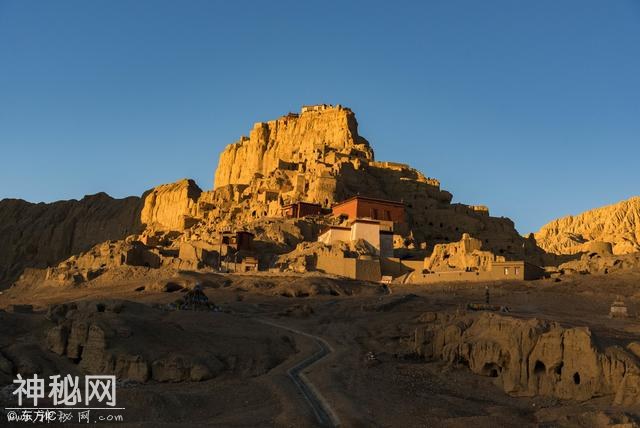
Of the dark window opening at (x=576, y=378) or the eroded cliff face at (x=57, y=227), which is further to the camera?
the eroded cliff face at (x=57, y=227)

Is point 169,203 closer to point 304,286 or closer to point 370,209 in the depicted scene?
point 370,209

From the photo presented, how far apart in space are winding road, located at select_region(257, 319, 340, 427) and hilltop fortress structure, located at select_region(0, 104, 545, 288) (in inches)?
876

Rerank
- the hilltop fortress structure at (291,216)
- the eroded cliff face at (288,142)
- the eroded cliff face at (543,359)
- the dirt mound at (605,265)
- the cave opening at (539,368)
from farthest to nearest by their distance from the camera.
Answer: the eroded cliff face at (288,142) → the hilltop fortress structure at (291,216) → the dirt mound at (605,265) → the cave opening at (539,368) → the eroded cliff face at (543,359)

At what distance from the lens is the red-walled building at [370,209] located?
66.1 m

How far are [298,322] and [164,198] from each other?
254 ft

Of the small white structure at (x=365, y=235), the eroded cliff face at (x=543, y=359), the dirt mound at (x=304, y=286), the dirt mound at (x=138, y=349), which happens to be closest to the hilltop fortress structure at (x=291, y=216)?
the small white structure at (x=365, y=235)

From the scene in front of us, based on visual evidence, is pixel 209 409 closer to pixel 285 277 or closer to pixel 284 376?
pixel 284 376

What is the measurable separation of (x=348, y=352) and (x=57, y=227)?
9496 centimetres

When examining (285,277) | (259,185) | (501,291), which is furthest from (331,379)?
(259,185)

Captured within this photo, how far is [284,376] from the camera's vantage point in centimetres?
2302

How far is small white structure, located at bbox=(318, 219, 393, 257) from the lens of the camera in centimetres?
6028

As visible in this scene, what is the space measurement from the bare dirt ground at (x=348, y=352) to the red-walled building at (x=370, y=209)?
16290 mm

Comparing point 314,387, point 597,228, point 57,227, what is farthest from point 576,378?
point 597,228

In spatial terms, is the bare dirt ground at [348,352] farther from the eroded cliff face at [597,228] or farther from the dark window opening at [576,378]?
the eroded cliff face at [597,228]
